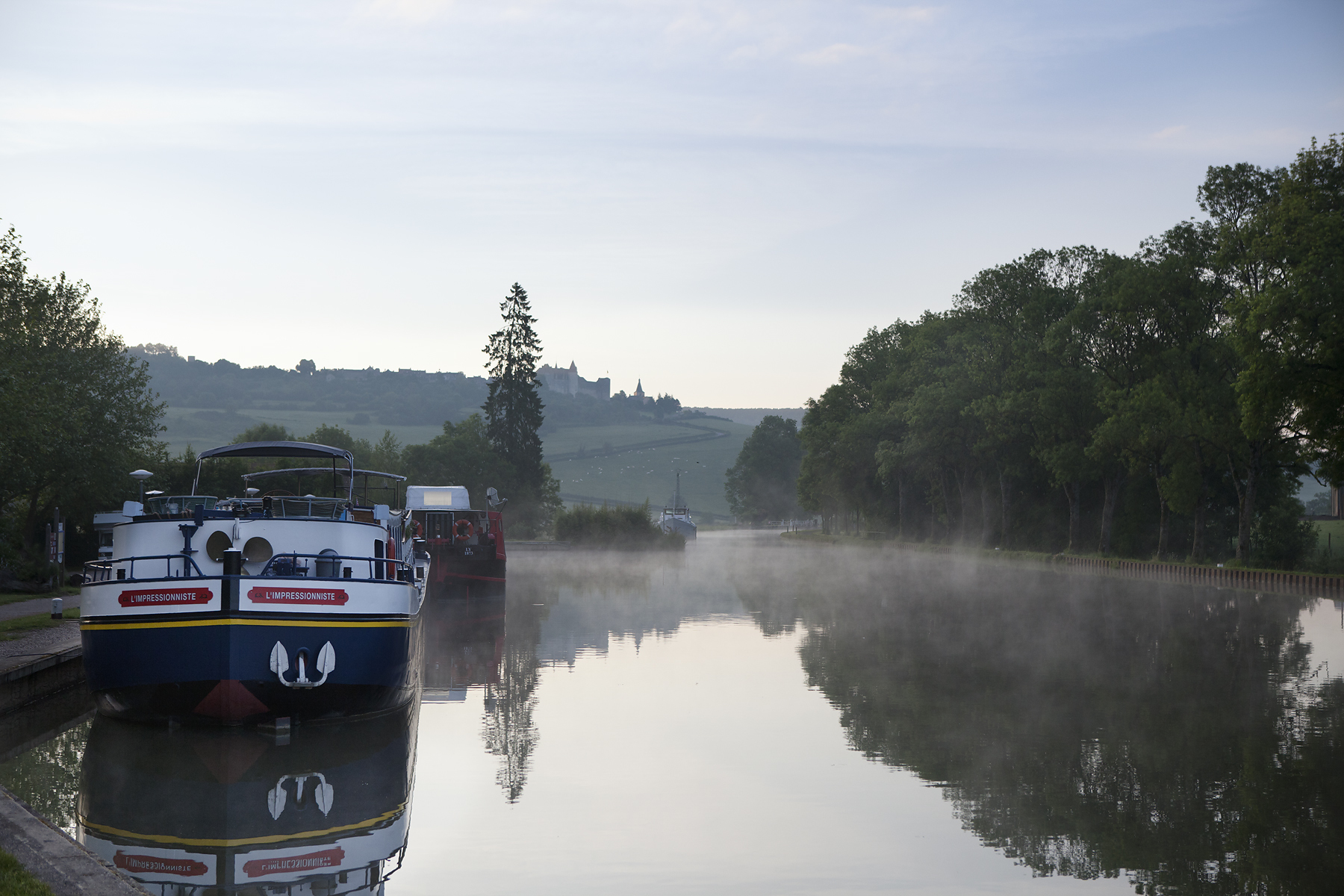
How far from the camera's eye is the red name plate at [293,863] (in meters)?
9.83

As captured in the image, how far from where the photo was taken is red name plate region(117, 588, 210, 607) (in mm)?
14969

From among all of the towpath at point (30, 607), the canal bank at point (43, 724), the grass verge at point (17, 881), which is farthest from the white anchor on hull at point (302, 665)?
the towpath at point (30, 607)

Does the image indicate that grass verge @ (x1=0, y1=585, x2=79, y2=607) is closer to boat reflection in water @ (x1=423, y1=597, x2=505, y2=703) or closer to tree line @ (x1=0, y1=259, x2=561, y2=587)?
tree line @ (x1=0, y1=259, x2=561, y2=587)

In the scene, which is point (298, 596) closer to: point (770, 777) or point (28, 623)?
point (770, 777)

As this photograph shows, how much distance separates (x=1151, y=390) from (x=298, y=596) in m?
37.5

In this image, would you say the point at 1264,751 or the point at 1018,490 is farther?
the point at 1018,490

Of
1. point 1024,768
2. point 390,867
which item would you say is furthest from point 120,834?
point 1024,768

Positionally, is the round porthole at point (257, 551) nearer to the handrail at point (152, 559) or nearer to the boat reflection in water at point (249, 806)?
the handrail at point (152, 559)

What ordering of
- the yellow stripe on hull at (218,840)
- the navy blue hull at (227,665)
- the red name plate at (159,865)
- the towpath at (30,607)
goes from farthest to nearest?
A: the towpath at (30,607) → the navy blue hull at (227,665) → the yellow stripe on hull at (218,840) → the red name plate at (159,865)

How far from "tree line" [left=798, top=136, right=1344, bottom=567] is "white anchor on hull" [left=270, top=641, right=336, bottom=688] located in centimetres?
3162

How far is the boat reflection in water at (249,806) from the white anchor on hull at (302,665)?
75 centimetres

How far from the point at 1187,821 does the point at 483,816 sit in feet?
21.5

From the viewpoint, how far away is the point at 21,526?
1678 inches

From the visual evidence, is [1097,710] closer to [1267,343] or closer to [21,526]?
[1267,343]
